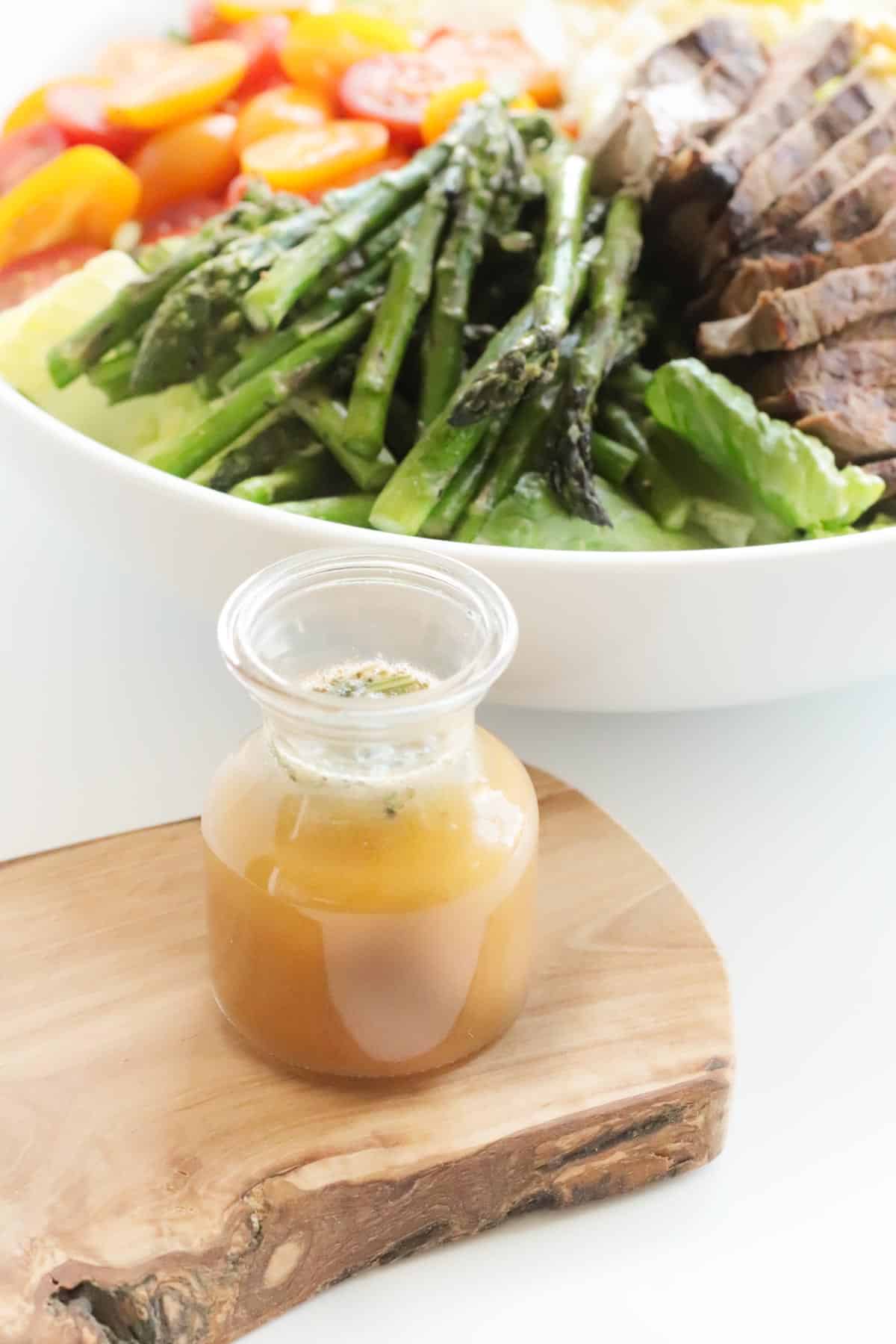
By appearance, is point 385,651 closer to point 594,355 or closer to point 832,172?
point 594,355

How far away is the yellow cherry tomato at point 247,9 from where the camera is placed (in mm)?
3748

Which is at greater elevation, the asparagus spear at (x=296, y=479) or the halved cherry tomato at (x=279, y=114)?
the halved cherry tomato at (x=279, y=114)

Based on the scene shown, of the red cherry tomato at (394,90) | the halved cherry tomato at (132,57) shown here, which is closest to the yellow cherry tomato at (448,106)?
the red cherry tomato at (394,90)

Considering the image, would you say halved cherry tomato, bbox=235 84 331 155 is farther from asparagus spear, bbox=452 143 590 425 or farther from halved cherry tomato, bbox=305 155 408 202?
asparagus spear, bbox=452 143 590 425

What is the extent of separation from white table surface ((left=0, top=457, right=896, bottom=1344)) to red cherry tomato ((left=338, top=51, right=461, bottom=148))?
4.22 feet

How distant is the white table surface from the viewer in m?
1.46

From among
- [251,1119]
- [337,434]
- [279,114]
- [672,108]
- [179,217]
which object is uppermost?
[672,108]

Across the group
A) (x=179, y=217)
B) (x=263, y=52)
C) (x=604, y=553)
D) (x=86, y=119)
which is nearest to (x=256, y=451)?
(x=604, y=553)

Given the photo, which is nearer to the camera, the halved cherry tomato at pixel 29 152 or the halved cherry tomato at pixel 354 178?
the halved cherry tomato at pixel 354 178

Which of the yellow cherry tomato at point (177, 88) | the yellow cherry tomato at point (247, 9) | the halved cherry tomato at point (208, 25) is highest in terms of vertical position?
the yellow cherry tomato at point (247, 9)

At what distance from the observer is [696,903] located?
77.2 inches

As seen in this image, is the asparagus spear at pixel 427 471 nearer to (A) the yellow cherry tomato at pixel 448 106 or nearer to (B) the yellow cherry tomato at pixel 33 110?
(A) the yellow cherry tomato at pixel 448 106

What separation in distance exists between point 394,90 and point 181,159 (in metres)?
0.54

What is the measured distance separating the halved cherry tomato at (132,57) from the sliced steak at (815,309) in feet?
6.57
